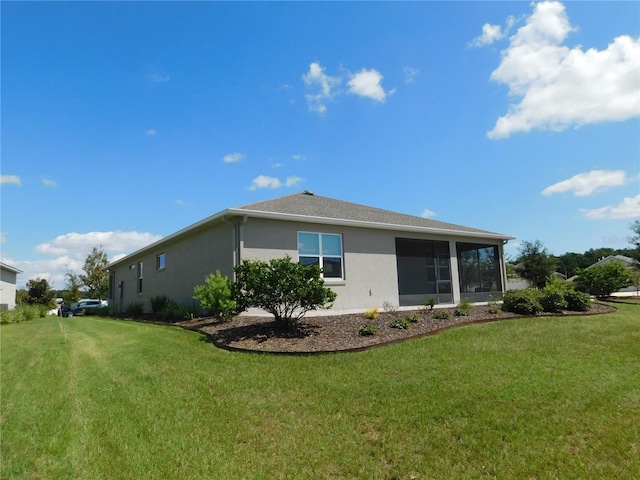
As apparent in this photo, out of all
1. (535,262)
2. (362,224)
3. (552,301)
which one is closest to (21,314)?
(362,224)

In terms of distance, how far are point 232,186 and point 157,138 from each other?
339 cm

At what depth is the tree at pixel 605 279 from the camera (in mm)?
20859

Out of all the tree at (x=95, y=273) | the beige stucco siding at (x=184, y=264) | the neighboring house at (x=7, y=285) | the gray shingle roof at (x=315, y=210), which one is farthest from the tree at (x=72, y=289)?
the gray shingle roof at (x=315, y=210)

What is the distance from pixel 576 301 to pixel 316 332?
1014 cm

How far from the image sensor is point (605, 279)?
21.1 metres

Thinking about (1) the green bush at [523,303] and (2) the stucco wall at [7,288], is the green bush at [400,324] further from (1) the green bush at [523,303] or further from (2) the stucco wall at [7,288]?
(2) the stucco wall at [7,288]

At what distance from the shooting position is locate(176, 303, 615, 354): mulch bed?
7691 millimetres

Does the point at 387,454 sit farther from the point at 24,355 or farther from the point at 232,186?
the point at 232,186

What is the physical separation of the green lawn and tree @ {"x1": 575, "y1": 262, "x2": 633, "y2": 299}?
56.3 ft

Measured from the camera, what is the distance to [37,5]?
29.6 ft

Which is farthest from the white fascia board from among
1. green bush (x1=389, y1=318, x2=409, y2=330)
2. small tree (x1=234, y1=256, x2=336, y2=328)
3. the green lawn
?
the green lawn

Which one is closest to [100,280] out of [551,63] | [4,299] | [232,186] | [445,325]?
[4,299]

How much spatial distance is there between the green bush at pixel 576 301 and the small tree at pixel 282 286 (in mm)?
9706

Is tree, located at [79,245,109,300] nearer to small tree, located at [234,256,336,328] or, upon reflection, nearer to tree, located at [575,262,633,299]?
small tree, located at [234,256,336,328]
